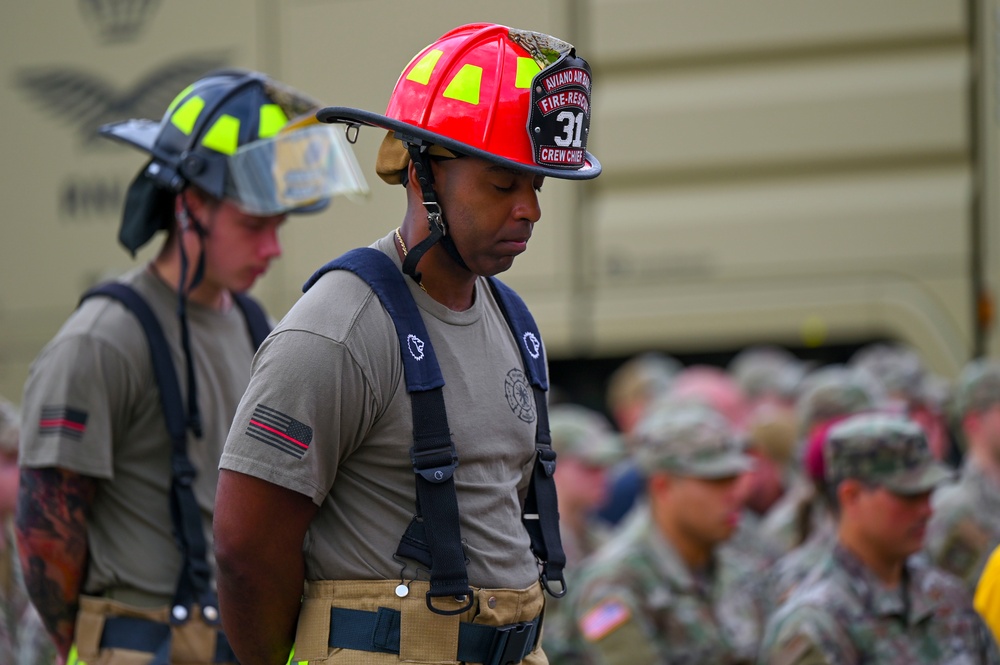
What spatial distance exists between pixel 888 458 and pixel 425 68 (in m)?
2.16

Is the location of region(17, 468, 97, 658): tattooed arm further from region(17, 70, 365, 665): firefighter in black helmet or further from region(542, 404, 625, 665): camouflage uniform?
region(542, 404, 625, 665): camouflage uniform

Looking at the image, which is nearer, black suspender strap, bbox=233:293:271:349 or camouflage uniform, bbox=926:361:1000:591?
black suspender strap, bbox=233:293:271:349

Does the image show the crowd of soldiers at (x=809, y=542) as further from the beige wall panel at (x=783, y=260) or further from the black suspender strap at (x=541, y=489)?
the black suspender strap at (x=541, y=489)

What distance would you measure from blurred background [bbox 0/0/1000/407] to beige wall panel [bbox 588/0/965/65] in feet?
0.03

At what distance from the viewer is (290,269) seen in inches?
289

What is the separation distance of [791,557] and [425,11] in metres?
3.79

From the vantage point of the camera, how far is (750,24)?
6.72 meters

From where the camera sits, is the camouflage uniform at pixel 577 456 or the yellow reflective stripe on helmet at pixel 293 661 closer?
the yellow reflective stripe on helmet at pixel 293 661

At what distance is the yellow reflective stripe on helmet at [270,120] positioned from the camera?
127 inches

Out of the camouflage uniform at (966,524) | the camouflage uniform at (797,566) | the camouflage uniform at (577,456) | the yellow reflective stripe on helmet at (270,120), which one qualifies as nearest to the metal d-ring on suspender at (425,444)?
the yellow reflective stripe on helmet at (270,120)

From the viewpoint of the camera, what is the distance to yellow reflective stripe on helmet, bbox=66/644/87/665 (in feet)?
9.52

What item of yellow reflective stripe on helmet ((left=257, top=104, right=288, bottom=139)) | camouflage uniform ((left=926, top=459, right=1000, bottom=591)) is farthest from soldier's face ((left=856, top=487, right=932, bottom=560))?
yellow reflective stripe on helmet ((left=257, top=104, right=288, bottom=139))

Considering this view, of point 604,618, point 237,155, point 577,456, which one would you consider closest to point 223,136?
point 237,155

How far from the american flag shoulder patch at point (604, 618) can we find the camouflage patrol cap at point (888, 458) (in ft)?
2.57
